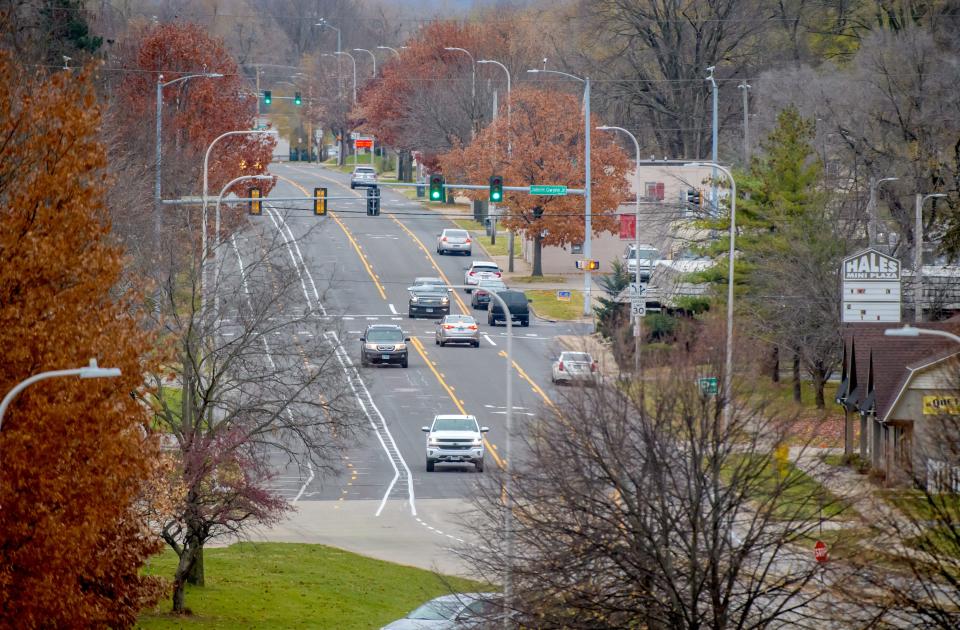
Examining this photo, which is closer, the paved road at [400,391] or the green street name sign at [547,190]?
the paved road at [400,391]

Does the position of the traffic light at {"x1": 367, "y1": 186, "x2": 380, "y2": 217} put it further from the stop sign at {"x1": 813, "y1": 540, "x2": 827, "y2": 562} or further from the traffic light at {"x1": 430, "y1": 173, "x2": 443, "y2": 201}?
the stop sign at {"x1": 813, "y1": 540, "x2": 827, "y2": 562}

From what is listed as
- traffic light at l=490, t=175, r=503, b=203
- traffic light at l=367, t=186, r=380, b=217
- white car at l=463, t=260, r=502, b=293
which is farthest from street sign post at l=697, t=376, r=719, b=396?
white car at l=463, t=260, r=502, b=293

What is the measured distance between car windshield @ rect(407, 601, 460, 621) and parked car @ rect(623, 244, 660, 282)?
40.0 m

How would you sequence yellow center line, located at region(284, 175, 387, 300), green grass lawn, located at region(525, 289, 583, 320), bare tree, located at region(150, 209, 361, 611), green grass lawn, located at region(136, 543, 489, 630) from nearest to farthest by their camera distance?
1. bare tree, located at region(150, 209, 361, 611)
2. green grass lawn, located at region(136, 543, 489, 630)
3. green grass lawn, located at region(525, 289, 583, 320)
4. yellow center line, located at region(284, 175, 387, 300)

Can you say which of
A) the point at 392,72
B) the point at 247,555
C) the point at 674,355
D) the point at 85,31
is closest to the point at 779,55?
the point at 392,72

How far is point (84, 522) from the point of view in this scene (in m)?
18.5

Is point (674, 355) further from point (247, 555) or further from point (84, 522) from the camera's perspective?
point (247, 555)

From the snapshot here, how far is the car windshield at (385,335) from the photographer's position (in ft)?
181

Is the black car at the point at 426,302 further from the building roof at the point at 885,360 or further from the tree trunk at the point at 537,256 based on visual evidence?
the building roof at the point at 885,360

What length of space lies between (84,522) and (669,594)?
6.96 metres

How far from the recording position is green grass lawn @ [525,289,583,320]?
2635 inches

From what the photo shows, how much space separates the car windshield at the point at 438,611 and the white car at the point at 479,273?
145 ft

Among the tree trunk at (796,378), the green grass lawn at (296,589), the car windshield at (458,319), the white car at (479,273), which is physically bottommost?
the green grass lawn at (296,589)

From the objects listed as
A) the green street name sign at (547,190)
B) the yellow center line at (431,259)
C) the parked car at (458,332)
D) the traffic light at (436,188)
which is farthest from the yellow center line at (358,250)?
the traffic light at (436,188)
